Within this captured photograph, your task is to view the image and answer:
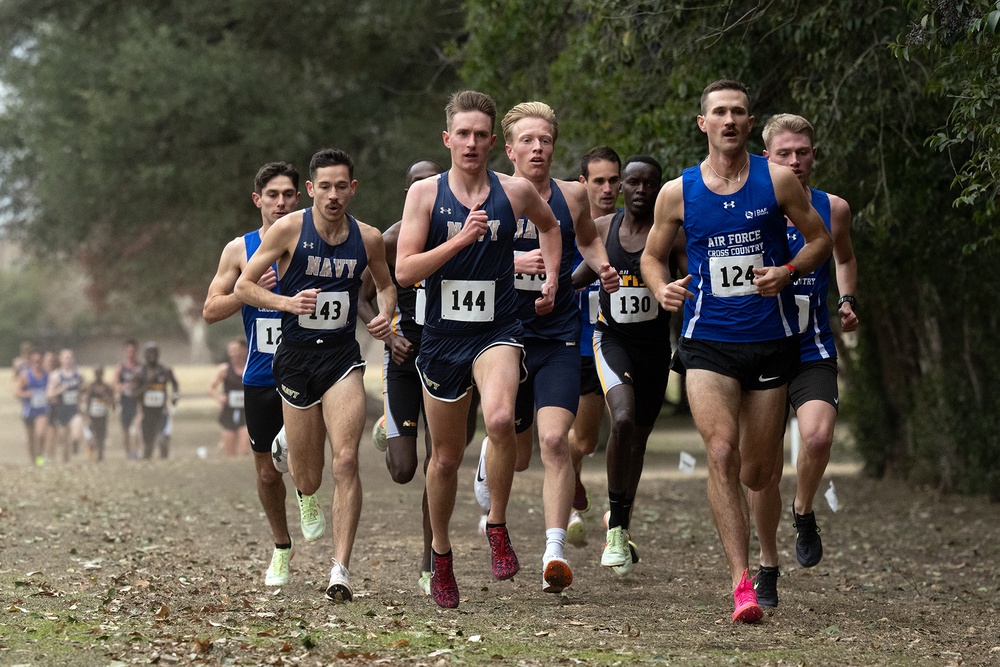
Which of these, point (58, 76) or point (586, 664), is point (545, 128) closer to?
point (586, 664)

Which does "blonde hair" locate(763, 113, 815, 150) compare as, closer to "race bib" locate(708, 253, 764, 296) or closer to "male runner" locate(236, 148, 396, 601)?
"race bib" locate(708, 253, 764, 296)

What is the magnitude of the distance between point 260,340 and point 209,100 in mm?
14078

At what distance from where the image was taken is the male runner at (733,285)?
279 inches

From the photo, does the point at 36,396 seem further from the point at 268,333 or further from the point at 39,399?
the point at 268,333

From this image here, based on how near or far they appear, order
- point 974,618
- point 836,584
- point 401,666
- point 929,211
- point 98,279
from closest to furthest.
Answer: point 401,666 → point 974,618 → point 836,584 → point 929,211 → point 98,279

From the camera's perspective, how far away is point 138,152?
75.3 ft

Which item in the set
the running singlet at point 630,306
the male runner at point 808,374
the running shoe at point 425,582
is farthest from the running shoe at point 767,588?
the running shoe at point 425,582

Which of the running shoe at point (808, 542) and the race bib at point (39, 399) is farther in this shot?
the race bib at point (39, 399)

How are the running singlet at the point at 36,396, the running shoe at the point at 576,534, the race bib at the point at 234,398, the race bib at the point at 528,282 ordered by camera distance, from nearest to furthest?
the race bib at the point at 528,282
the running shoe at the point at 576,534
the race bib at the point at 234,398
the running singlet at the point at 36,396

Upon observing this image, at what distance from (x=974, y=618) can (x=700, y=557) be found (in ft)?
10.5

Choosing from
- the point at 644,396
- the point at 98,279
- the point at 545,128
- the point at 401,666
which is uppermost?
the point at 98,279

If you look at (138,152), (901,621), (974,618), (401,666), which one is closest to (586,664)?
(401,666)

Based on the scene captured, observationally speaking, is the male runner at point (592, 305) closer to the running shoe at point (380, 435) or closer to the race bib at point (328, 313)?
the running shoe at point (380, 435)

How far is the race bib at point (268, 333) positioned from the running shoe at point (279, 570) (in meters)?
1.18
